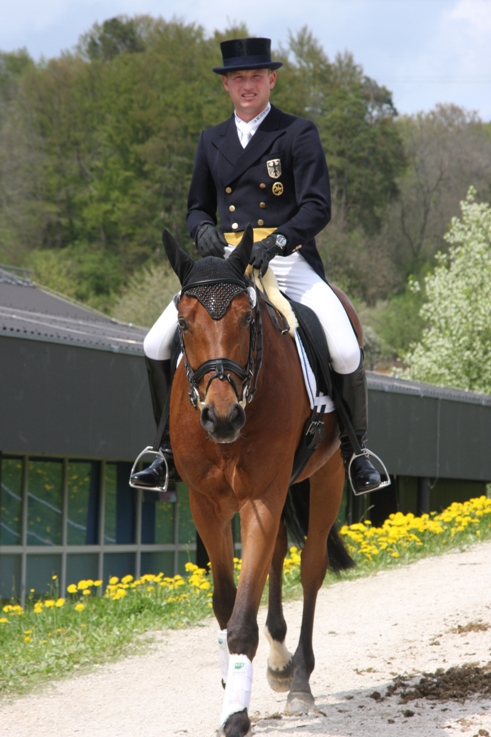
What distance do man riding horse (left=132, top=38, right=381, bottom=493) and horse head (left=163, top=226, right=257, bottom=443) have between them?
0.88 metres

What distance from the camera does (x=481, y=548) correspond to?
460 inches

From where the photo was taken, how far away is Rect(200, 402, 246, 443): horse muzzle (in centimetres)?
403

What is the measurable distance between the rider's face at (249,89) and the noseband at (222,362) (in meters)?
1.62

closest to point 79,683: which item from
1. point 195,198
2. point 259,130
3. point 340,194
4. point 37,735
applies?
point 37,735

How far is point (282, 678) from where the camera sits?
19.1ft

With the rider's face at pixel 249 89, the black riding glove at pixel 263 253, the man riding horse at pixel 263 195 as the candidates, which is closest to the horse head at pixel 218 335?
the black riding glove at pixel 263 253

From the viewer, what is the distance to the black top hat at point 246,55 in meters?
5.43

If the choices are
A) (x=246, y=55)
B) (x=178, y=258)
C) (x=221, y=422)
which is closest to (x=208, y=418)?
(x=221, y=422)

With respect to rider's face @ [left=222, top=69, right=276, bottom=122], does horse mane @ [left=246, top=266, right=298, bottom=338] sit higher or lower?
lower

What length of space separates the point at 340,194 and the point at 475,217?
1020 inches

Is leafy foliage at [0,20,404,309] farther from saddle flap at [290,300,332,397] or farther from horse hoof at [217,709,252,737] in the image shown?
horse hoof at [217,709,252,737]

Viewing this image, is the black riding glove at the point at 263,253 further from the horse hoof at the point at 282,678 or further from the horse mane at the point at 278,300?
the horse hoof at the point at 282,678

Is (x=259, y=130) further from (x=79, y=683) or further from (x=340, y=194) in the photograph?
(x=340, y=194)

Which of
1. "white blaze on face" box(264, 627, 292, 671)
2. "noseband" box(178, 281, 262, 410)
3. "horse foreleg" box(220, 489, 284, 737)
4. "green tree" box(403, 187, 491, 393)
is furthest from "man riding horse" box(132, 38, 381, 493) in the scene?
"green tree" box(403, 187, 491, 393)
